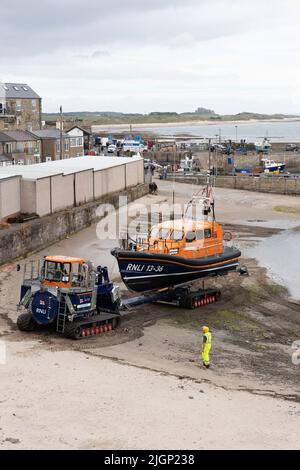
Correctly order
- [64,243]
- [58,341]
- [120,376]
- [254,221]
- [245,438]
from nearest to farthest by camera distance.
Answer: [245,438]
[120,376]
[58,341]
[64,243]
[254,221]

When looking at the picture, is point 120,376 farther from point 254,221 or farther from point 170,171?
point 170,171

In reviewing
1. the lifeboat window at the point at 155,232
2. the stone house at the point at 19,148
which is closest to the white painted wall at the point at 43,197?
the lifeboat window at the point at 155,232

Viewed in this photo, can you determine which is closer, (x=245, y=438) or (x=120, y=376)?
(x=245, y=438)

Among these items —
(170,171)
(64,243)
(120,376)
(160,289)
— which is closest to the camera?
(120,376)

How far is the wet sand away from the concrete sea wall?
319cm

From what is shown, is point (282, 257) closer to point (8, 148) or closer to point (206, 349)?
point (206, 349)

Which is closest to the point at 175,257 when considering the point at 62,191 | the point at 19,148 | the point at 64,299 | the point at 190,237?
the point at 190,237

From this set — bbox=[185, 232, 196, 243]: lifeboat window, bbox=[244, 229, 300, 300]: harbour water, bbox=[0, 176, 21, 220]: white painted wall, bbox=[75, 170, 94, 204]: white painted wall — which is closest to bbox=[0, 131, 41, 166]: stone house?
bbox=[75, 170, 94, 204]: white painted wall

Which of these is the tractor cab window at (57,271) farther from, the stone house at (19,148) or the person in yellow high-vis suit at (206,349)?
the stone house at (19,148)

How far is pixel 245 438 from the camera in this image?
1149cm

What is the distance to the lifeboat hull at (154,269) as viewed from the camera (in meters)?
19.9
